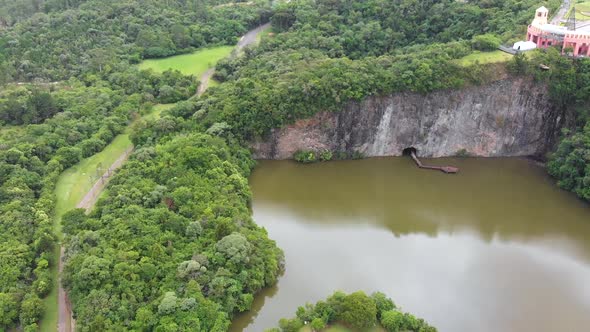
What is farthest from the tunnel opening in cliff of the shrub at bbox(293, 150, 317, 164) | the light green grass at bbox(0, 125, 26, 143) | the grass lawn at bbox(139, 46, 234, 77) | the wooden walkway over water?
the light green grass at bbox(0, 125, 26, 143)

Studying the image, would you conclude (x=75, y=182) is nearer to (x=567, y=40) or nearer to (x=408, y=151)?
(x=408, y=151)

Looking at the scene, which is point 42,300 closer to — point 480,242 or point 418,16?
point 480,242

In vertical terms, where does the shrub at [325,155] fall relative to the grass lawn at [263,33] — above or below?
below

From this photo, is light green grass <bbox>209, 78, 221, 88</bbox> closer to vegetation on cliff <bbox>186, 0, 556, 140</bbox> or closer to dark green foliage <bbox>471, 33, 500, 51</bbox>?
vegetation on cliff <bbox>186, 0, 556, 140</bbox>

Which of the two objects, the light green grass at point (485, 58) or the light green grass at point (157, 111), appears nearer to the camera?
the light green grass at point (485, 58)

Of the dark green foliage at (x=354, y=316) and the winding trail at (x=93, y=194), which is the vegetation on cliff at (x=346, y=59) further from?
the dark green foliage at (x=354, y=316)

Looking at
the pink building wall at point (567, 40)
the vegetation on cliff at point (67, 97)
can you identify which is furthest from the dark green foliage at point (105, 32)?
the pink building wall at point (567, 40)
